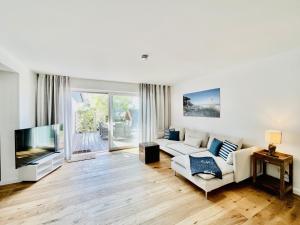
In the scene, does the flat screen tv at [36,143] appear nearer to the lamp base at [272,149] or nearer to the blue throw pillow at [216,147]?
the blue throw pillow at [216,147]

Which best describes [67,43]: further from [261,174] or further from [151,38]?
[261,174]

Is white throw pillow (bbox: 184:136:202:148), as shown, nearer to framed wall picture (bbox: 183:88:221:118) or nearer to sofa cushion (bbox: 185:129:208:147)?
sofa cushion (bbox: 185:129:208:147)

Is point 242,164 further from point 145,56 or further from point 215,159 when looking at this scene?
point 145,56

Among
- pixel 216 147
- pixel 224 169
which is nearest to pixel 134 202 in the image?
pixel 224 169

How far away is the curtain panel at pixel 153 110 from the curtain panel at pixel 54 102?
2.20 meters

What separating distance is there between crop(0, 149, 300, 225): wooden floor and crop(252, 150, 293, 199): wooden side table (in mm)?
139

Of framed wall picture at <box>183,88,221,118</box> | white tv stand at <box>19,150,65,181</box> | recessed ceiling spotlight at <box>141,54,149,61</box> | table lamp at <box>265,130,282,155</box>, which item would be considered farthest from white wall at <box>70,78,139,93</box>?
table lamp at <box>265,130,282,155</box>

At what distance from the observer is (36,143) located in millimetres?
2949

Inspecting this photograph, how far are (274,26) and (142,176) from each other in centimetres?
311

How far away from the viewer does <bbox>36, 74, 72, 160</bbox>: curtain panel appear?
363cm

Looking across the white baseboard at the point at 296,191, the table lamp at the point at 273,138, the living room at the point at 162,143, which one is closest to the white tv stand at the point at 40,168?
the living room at the point at 162,143

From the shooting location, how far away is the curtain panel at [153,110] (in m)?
5.00

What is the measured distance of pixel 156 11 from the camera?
4.70 ft

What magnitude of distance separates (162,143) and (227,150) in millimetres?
1913
